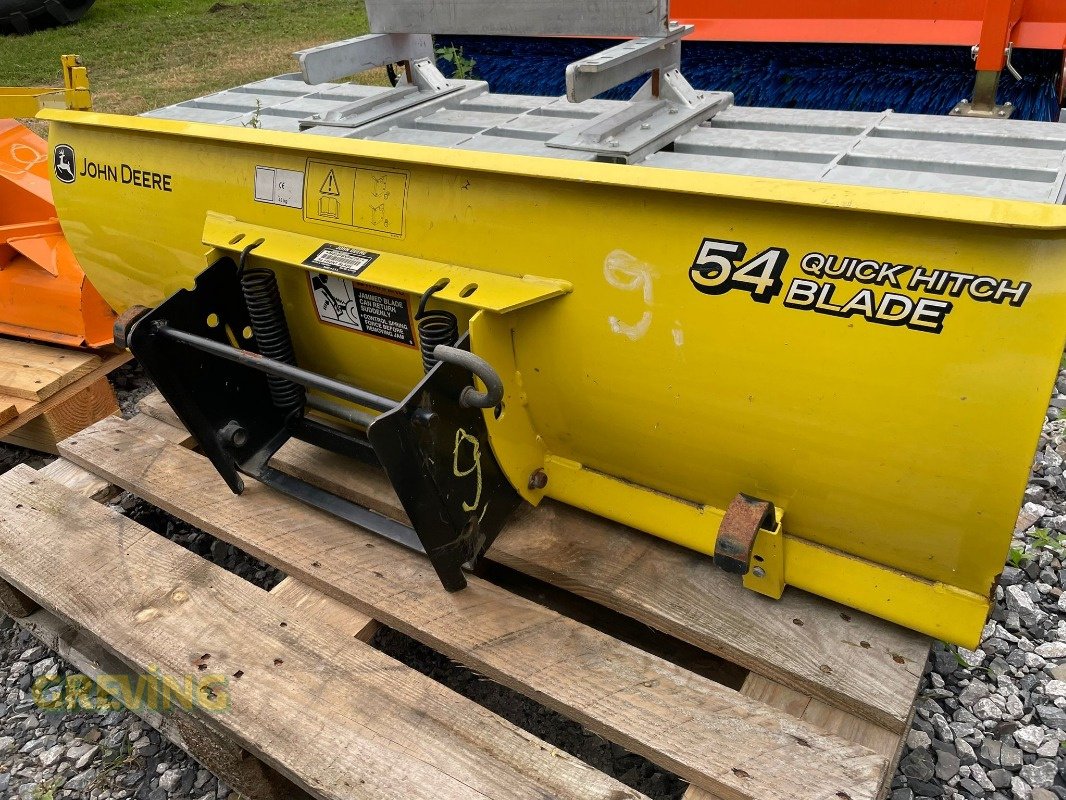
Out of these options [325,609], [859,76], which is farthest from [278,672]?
[859,76]

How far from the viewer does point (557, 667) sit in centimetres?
154

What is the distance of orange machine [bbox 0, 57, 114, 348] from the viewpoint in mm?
2697

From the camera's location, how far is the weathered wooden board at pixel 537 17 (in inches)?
62.0

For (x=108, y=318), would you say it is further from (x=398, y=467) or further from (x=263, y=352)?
(x=398, y=467)

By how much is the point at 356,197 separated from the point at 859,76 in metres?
2.01

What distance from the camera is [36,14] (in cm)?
927

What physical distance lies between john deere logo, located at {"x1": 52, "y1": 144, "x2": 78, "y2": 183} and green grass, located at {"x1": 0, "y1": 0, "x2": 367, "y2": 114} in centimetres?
429

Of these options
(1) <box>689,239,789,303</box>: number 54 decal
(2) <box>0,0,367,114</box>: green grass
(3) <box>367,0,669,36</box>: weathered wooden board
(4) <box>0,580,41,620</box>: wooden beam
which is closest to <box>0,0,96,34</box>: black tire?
(2) <box>0,0,367,114</box>: green grass

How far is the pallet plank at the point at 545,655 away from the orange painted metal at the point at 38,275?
2.57ft

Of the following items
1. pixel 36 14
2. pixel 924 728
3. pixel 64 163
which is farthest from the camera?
pixel 36 14

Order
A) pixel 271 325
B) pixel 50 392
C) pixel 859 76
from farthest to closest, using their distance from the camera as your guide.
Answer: pixel 859 76
pixel 50 392
pixel 271 325

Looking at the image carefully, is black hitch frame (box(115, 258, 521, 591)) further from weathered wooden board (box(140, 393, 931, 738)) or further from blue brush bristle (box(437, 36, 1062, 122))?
blue brush bristle (box(437, 36, 1062, 122))

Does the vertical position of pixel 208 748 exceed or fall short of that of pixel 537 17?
it falls short

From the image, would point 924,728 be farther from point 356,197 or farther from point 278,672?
point 356,197
